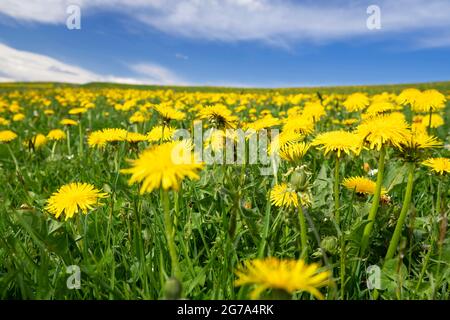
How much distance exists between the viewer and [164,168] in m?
1.09

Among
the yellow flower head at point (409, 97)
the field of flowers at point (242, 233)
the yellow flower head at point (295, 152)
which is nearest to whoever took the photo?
the field of flowers at point (242, 233)

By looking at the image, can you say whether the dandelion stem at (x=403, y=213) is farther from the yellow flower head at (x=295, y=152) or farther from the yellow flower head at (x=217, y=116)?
the yellow flower head at (x=217, y=116)

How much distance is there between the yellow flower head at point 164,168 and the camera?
3.43 ft

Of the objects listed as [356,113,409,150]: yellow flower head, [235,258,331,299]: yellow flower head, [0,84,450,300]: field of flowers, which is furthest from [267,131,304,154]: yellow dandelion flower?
[235,258,331,299]: yellow flower head

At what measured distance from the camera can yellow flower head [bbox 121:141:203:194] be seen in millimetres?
1047

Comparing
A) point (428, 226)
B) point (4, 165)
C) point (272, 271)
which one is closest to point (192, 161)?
point (272, 271)

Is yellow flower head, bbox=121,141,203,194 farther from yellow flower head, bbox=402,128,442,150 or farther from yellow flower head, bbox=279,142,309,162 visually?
yellow flower head, bbox=402,128,442,150

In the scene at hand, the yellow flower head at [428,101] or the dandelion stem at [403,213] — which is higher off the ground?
the yellow flower head at [428,101]

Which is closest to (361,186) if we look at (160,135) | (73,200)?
(160,135)

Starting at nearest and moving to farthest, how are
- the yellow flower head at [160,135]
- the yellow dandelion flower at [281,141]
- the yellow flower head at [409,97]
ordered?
the yellow dandelion flower at [281,141] < the yellow flower head at [160,135] < the yellow flower head at [409,97]

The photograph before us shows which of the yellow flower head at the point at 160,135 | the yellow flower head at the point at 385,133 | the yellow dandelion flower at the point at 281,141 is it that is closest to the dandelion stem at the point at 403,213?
the yellow flower head at the point at 385,133

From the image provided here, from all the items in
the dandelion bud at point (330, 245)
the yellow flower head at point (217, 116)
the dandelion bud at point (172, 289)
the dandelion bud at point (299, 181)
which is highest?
the yellow flower head at point (217, 116)

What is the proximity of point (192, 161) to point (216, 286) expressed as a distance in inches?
19.7

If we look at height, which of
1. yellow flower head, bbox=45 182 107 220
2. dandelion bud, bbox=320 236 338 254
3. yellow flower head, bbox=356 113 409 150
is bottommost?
dandelion bud, bbox=320 236 338 254
